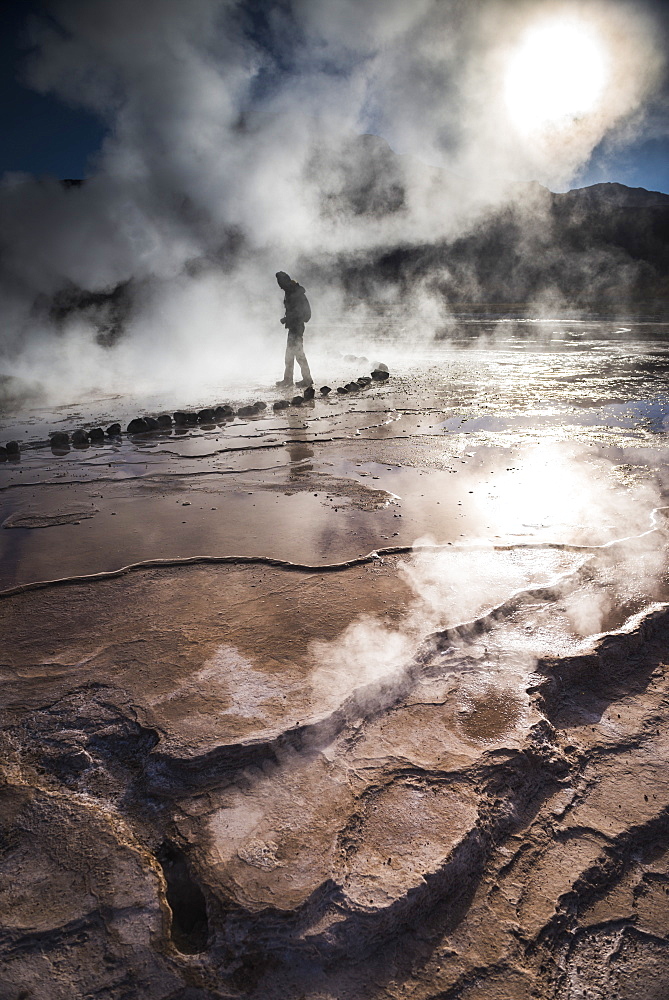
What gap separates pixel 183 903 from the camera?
4.25ft

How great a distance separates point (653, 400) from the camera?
731cm

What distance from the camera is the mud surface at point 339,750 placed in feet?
3.91

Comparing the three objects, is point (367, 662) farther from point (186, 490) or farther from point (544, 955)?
point (186, 490)

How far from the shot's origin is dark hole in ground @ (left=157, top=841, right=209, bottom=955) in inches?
47.9

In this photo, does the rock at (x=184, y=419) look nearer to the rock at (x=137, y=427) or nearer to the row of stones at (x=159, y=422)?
the row of stones at (x=159, y=422)

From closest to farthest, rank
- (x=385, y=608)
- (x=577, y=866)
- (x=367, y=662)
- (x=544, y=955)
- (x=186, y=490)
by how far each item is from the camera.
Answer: (x=544, y=955)
(x=577, y=866)
(x=367, y=662)
(x=385, y=608)
(x=186, y=490)

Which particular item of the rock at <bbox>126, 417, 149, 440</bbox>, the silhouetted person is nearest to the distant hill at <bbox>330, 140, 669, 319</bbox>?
the silhouetted person

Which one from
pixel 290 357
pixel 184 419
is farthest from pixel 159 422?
pixel 290 357

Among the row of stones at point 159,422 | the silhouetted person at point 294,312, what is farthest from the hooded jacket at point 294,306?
the row of stones at point 159,422

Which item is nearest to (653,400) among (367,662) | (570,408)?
(570,408)

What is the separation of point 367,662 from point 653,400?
714 centimetres

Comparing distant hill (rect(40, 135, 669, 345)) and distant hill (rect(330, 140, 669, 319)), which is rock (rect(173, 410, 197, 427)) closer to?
distant hill (rect(40, 135, 669, 345))

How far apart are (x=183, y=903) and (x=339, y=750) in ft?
1.87

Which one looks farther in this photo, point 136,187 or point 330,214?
point 330,214
